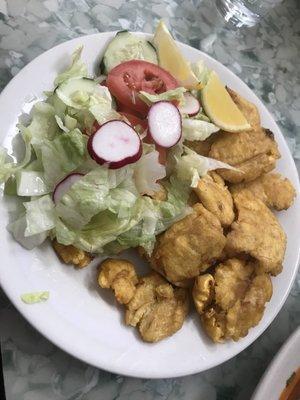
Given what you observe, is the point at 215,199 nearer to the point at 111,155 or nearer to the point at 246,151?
the point at 246,151

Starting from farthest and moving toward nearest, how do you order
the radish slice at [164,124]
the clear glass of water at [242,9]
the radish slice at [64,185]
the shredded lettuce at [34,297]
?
the clear glass of water at [242,9] < the radish slice at [164,124] < the radish slice at [64,185] < the shredded lettuce at [34,297]

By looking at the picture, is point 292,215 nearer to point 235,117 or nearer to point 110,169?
point 235,117

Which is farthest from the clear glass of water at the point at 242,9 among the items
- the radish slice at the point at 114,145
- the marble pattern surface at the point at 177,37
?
the radish slice at the point at 114,145

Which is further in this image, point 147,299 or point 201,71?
point 201,71

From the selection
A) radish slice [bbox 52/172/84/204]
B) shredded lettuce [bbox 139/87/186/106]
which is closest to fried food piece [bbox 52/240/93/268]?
radish slice [bbox 52/172/84/204]

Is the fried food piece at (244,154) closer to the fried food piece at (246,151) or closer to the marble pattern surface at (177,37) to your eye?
the fried food piece at (246,151)

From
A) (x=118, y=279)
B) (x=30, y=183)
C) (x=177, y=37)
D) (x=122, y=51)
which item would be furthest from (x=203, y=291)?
(x=177, y=37)
